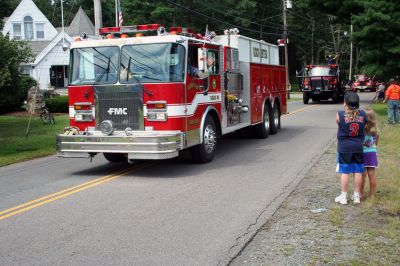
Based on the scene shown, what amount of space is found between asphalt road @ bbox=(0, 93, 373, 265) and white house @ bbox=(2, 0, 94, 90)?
122 ft

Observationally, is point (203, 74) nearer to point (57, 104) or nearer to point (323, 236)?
point (323, 236)

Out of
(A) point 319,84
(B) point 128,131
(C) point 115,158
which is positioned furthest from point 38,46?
(B) point 128,131

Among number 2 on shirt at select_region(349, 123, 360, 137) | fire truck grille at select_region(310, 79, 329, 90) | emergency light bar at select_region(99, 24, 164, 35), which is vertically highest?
emergency light bar at select_region(99, 24, 164, 35)

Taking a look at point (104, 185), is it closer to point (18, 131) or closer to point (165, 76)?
point (165, 76)

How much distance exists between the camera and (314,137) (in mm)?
15977

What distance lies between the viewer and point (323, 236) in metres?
6.00

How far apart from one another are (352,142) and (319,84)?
96.5 ft

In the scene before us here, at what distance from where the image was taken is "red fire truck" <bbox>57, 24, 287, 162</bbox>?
32.5 ft

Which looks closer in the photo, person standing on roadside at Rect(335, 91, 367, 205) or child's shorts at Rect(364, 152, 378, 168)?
person standing on roadside at Rect(335, 91, 367, 205)

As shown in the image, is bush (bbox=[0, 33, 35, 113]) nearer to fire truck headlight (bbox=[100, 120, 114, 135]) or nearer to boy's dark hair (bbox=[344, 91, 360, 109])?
fire truck headlight (bbox=[100, 120, 114, 135])

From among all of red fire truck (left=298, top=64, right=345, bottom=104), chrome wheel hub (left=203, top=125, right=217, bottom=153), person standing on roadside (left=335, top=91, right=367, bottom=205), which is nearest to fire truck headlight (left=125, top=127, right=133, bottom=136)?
chrome wheel hub (left=203, top=125, right=217, bottom=153)

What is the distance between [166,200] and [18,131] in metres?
13.2

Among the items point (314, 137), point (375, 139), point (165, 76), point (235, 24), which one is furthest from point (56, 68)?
point (375, 139)

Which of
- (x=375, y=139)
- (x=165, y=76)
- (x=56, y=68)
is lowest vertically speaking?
(x=375, y=139)
